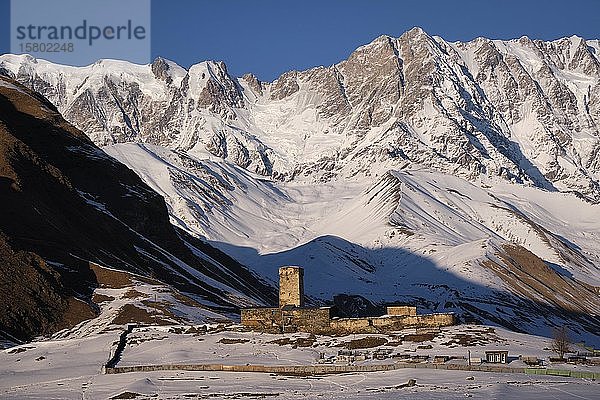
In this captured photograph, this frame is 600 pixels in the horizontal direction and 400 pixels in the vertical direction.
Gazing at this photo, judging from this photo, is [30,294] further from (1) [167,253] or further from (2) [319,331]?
(1) [167,253]

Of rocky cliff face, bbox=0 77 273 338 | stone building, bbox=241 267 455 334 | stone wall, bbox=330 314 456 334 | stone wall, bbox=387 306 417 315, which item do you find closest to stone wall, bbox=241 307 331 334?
stone building, bbox=241 267 455 334

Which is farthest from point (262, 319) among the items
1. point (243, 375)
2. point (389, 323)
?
point (243, 375)

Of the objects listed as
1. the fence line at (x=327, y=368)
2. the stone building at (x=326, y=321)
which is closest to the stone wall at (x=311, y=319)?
the stone building at (x=326, y=321)

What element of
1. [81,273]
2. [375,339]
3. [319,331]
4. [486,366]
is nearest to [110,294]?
[81,273]

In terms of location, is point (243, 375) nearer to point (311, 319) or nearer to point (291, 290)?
point (311, 319)

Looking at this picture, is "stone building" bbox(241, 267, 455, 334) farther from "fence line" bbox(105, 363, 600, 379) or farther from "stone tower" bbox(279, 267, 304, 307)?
"fence line" bbox(105, 363, 600, 379)
